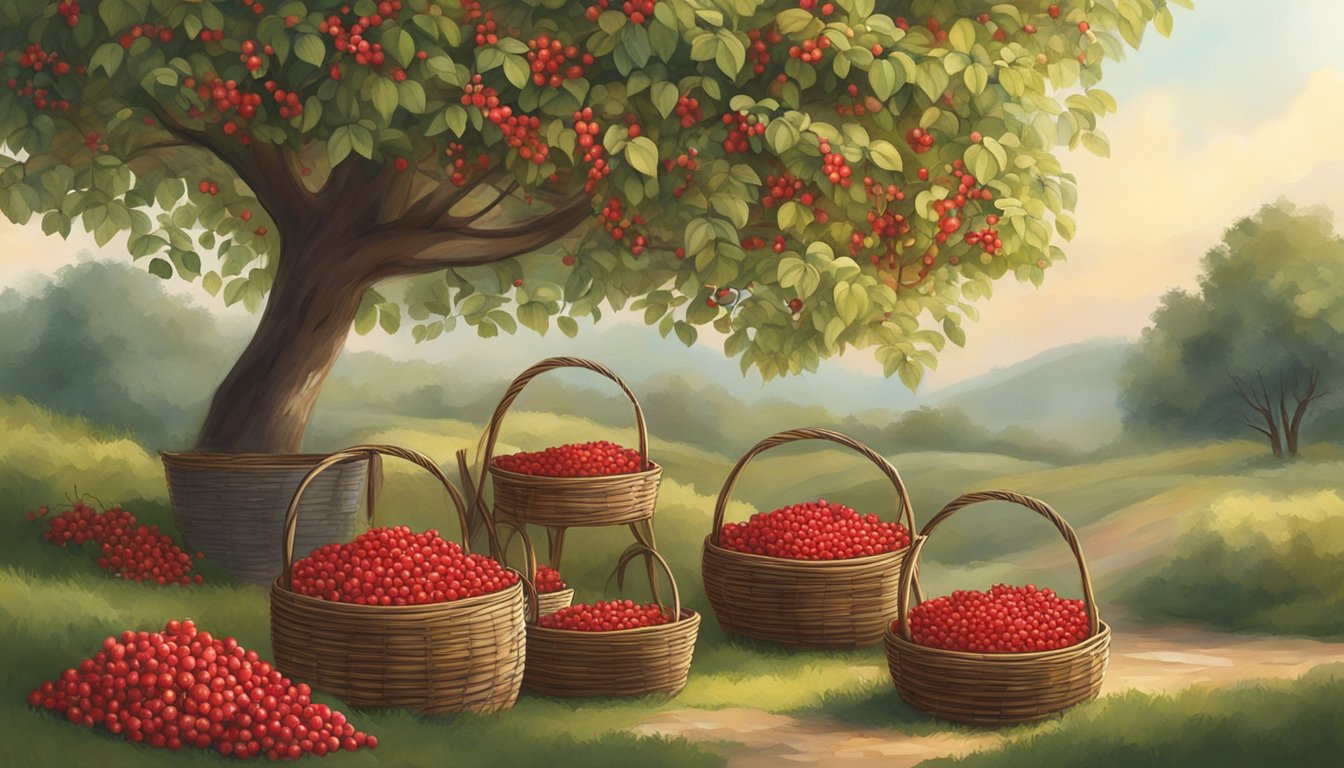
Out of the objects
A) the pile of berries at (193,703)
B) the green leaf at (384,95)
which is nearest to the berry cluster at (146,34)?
the green leaf at (384,95)

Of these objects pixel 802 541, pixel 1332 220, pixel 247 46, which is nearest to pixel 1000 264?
pixel 802 541

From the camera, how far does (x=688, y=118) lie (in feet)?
21.5

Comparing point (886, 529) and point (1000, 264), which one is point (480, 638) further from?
point (1000, 264)

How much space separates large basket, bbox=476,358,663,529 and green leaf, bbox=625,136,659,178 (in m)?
1.02

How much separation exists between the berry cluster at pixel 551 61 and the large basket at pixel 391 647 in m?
2.00

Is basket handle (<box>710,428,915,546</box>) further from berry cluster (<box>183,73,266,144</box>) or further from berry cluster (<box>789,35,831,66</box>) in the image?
berry cluster (<box>183,73,266,144</box>)

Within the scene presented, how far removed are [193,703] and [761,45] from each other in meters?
3.74

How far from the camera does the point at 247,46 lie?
6520 mm

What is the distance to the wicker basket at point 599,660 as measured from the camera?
6328mm

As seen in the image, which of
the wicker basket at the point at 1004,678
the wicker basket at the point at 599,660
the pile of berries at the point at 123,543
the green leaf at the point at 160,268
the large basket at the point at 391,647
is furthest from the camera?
the green leaf at the point at 160,268

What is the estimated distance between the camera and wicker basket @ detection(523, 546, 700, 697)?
20.8ft

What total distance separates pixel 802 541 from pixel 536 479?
4.86 feet

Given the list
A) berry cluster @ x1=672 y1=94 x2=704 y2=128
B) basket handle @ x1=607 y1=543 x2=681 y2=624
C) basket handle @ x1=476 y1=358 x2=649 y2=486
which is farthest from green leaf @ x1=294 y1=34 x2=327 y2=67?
basket handle @ x1=607 y1=543 x2=681 y2=624

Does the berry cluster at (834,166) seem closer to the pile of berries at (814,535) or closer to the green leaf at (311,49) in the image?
the pile of berries at (814,535)
